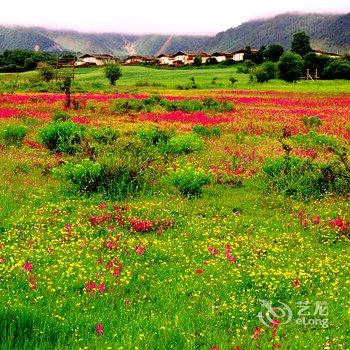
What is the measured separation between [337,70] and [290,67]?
14.0 meters

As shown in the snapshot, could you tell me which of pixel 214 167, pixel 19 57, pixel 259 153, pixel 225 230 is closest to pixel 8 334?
pixel 225 230

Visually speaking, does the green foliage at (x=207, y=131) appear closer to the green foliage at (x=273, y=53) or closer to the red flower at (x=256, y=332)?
the red flower at (x=256, y=332)

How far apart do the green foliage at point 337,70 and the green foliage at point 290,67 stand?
11394mm

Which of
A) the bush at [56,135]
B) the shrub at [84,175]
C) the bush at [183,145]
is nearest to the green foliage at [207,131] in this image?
the bush at [183,145]

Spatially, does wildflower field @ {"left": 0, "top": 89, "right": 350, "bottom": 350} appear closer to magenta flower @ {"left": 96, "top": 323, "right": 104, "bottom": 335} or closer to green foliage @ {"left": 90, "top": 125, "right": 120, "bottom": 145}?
magenta flower @ {"left": 96, "top": 323, "right": 104, "bottom": 335}

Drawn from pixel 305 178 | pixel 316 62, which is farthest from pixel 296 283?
pixel 316 62

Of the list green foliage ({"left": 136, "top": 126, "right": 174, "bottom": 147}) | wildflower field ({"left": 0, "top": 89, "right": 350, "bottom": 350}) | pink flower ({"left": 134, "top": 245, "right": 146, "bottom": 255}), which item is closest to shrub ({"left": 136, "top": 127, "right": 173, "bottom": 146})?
green foliage ({"left": 136, "top": 126, "right": 174, "bottom": 147})

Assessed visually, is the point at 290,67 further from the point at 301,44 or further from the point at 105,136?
the point at 105,136

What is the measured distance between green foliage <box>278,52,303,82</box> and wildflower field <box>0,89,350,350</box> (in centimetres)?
8407

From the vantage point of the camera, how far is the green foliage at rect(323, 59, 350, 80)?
345 ft

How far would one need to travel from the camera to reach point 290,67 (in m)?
99.6

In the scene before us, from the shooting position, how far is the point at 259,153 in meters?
19.7

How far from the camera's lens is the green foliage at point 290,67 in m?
99.1

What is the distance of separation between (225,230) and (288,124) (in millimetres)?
18883
